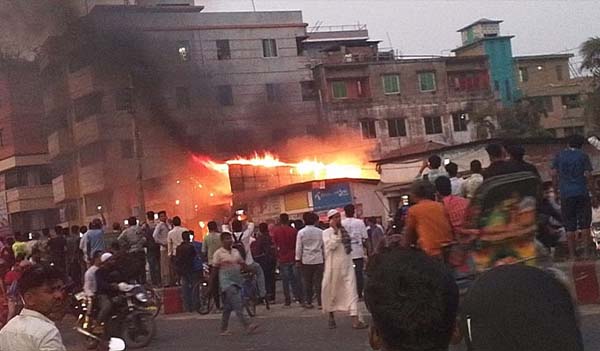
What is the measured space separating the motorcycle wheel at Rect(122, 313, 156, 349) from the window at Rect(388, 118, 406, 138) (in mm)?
40181

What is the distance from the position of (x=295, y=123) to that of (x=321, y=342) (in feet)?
123

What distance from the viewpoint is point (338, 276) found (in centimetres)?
1280

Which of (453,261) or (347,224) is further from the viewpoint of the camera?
(347,224)

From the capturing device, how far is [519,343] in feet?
8.05

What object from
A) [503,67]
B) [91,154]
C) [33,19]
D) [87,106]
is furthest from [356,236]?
[503,67]

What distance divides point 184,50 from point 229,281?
112 ft

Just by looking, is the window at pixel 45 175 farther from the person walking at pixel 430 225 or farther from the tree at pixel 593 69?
the person walking at pixel 430 225

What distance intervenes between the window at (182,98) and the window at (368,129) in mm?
11483

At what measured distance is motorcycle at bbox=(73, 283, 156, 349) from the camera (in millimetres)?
12375

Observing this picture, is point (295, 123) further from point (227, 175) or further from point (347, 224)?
point (347, 224)

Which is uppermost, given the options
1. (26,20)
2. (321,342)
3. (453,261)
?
(26,20)

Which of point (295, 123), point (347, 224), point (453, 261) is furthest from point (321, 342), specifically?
point (295, 123)

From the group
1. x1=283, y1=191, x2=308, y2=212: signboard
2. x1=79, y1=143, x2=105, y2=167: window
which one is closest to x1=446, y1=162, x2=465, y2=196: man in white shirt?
x1=283, y1=191, x2=308, y2=212: signboard

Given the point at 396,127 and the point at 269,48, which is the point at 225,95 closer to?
the point at 269,48
